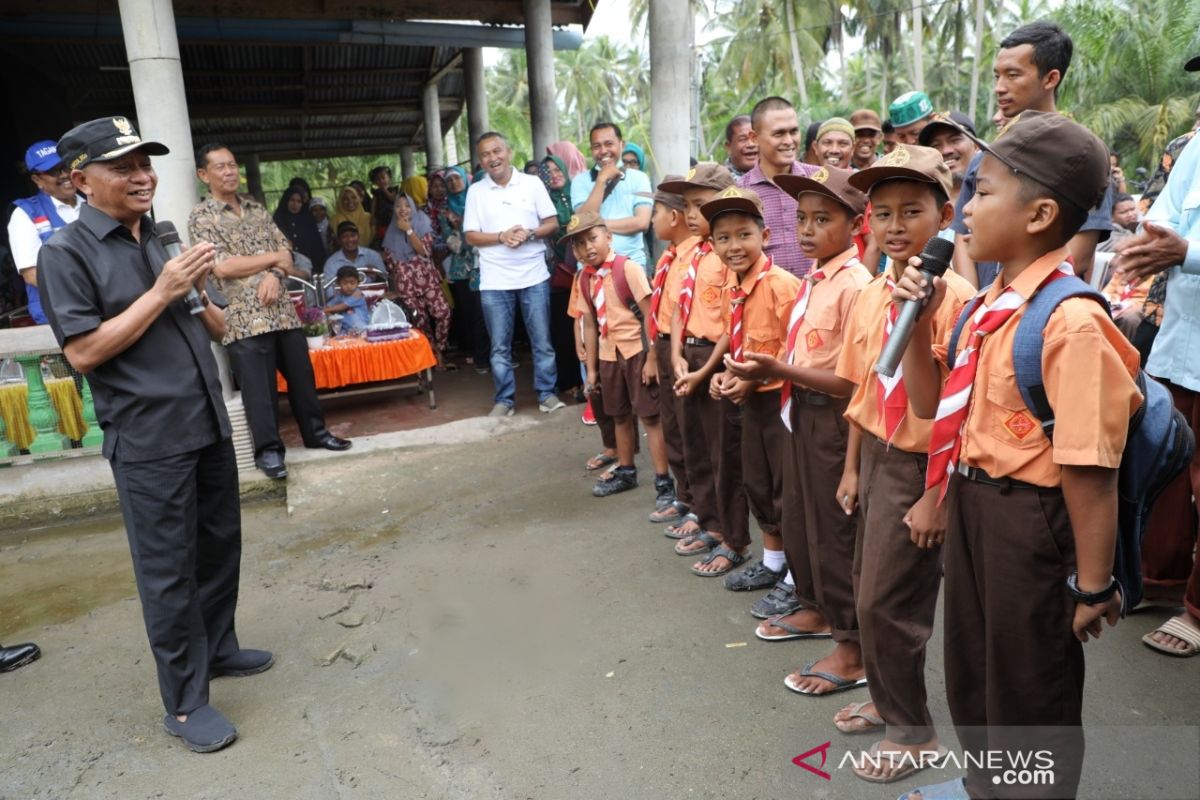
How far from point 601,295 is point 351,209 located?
6572mm

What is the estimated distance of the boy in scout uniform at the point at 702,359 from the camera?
3.92 metres

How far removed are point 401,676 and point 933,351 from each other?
7.77 feet

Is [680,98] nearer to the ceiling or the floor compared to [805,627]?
nearer to the ceiling

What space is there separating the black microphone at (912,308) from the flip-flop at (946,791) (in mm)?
1197

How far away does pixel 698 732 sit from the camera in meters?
2.83

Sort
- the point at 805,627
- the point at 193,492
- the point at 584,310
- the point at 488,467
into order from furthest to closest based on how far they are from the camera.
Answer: the point at 488,467
the point at 584,310
the point at 805,627
the point at 193,492

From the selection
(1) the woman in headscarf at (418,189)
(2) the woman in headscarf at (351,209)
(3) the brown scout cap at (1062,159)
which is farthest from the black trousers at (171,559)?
(1) the woman in headscarf at (418,189)

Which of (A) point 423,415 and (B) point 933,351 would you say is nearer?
(B) point 933,351

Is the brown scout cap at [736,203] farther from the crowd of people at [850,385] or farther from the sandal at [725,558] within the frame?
the sandal at [725,558]

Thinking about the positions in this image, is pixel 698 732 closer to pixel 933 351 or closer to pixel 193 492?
pixel 933 351

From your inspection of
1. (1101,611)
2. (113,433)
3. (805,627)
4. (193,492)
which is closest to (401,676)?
(193,492)

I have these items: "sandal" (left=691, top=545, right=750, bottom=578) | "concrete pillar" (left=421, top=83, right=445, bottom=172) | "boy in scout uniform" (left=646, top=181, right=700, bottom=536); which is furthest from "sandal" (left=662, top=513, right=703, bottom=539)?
"concrete pillar" (left=421, top=83, right=445, bottom=172)

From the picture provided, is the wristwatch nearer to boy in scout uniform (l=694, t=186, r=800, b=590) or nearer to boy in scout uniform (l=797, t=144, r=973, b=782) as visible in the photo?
boy in scout uniform (l=797, t=144, r=973, b=782)

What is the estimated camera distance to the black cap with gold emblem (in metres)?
2.85
